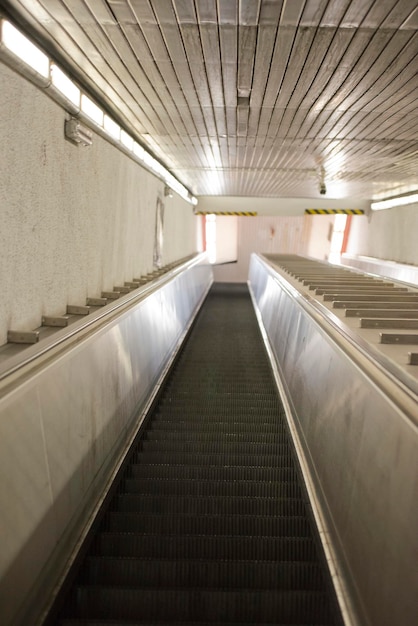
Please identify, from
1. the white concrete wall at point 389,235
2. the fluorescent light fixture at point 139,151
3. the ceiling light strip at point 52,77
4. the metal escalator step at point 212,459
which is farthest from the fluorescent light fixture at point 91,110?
the white concrete wall at point 389,235

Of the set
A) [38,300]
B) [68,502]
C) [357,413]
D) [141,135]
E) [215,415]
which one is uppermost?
[141,135]

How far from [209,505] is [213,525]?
0.75 feet

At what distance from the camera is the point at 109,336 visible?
3672mm

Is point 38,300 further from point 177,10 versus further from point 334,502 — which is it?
point 334,502

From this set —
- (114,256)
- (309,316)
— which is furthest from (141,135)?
(309,316)

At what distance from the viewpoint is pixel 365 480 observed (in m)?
2.25

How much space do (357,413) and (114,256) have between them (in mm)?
3932

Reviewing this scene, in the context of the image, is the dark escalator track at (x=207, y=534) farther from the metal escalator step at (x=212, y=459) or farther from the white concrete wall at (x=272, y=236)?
the white concrete wall at (x=272, y=236)

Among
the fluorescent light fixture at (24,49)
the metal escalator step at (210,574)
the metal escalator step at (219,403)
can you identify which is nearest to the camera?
the metal escalator step at (210,574)

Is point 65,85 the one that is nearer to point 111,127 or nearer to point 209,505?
point 111,127

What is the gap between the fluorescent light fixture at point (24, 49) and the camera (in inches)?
113

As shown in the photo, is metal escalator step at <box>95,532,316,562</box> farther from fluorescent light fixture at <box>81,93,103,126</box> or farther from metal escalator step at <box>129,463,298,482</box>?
fluorescent light fixture at <box>81,93,103,126</box>

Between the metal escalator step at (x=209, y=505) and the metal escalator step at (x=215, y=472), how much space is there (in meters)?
0.41

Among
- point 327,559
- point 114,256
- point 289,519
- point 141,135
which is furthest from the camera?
point 141,135
